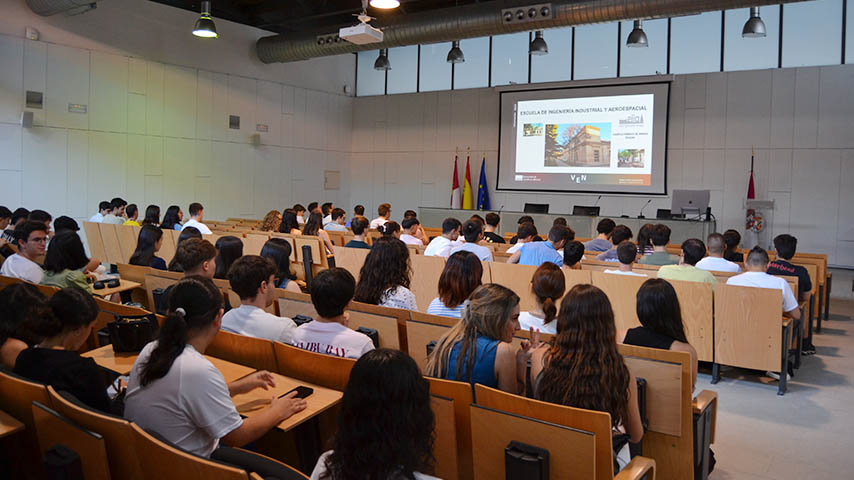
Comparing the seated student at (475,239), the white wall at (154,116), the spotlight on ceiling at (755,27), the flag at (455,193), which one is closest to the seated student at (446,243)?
the seated student at (475,239)

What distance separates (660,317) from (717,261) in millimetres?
3130

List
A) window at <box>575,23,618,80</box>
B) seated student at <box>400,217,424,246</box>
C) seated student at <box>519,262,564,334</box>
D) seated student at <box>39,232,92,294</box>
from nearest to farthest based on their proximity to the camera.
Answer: seated student at <box>519,262,564,334</box> → seated student at <box>39,232,92,294</box> → seated student at <box>400,217,424,246</box> → window at <box>575,23,618,80</box>

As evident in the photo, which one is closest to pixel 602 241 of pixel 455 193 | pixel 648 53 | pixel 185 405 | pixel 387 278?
pixel 387 278

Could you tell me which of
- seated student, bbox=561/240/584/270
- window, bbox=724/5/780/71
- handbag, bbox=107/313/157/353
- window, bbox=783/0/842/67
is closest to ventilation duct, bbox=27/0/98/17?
seated student, bbox=561/240/584/270

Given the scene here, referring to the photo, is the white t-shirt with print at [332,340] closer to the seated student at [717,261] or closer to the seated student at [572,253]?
the seated student at [572,253]

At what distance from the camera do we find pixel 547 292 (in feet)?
11.6

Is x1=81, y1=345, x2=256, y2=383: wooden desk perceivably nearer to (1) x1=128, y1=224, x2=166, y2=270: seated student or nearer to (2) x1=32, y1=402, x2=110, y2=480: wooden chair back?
(2) x1=32, y1=402, x2=110, y2=480: wooden chair back

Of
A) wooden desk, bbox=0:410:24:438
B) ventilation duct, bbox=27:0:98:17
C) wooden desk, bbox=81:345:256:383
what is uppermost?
ventilation duct, bbox=27:0:98:17

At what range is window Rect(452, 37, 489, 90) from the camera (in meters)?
14.9

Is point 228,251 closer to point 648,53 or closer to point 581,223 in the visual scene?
point 581,223

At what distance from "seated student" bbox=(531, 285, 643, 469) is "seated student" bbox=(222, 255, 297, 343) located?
4.59 feet

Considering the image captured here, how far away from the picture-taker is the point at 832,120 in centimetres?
1115

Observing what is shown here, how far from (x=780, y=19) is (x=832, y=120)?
6.99 ft

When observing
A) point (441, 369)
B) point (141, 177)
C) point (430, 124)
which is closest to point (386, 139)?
point (430, 124)
